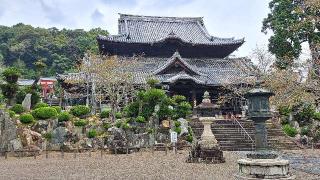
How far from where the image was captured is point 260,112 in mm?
12695

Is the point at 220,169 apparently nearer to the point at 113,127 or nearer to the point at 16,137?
the point at 113,127

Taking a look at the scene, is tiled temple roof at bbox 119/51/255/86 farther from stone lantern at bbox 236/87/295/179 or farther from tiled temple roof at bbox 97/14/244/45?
stone lantern at bbox 236/87/295/179

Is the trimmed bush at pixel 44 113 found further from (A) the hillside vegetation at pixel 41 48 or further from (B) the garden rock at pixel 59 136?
(A) the hillside vegetation at pixel 41 48

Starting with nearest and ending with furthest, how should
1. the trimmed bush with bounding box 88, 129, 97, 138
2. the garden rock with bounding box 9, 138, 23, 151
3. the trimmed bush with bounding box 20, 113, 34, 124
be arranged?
the garden rock with bounding box 9, 138, 23, 151, the trimmed bush with bounding box 20, 113, 34, 124, the trimmed bush with bounding box 88, 129, 97, 138

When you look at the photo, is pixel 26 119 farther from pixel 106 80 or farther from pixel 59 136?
pixel 106 80

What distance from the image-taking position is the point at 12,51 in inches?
3743

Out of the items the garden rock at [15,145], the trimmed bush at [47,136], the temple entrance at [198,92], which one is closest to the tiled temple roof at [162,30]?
the temple entrance at [198,92]

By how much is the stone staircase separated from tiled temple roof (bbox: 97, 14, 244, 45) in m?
14.0

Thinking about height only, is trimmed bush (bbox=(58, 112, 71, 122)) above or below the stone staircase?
above

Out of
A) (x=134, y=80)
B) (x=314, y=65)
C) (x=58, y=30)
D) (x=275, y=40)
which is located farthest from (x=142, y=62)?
(x=58, y=30)

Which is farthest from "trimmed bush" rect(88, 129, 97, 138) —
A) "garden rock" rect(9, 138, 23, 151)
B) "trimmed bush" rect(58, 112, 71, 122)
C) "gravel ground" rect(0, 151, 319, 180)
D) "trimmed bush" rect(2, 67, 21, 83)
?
"trimmed bush" rect(2, 67, 21, 83)

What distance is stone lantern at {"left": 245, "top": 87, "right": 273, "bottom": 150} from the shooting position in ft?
41.1

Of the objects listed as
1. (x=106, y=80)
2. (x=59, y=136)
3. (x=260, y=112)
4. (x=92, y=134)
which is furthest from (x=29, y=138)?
(x=260, y=112)

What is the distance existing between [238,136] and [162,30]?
74.6 feet
